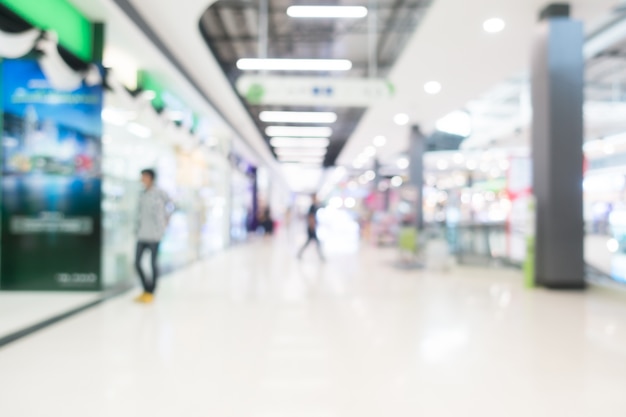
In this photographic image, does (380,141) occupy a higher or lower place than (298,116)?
lower

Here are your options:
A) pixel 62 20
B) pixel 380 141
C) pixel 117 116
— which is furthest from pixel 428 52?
pixel 380 141

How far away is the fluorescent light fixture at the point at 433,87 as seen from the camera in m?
9.20

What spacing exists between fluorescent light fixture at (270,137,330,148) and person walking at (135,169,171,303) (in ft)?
38.9

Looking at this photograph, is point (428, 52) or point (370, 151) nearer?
point (428, 52)

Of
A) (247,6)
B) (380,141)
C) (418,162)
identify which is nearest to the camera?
(247,6)

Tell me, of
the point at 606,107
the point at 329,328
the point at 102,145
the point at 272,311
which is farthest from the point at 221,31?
the point at 606,107

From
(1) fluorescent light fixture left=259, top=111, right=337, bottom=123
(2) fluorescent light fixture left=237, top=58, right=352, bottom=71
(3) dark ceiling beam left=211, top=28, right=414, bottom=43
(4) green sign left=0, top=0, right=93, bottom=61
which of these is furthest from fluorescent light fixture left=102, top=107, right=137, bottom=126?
(1) fluorescent light fixture left=259, top=111, right=337, bottom=123

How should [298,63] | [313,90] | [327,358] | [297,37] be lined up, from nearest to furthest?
[327,358] < [313,90] < [298,63] < [297,37]

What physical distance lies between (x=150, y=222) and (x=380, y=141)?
1213cm

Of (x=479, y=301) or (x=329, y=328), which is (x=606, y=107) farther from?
(x=329, y=328)

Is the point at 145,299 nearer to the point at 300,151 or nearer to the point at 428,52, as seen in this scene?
the point at 428,52

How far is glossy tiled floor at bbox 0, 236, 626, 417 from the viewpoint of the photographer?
8.28 ft

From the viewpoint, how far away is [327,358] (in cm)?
332

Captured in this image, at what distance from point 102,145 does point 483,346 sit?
4.78 meters
